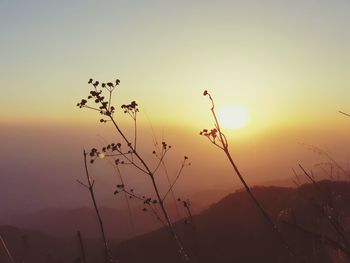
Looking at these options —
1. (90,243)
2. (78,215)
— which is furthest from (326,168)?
(78,215)

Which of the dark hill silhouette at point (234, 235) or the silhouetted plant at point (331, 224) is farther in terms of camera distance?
the dark hill silhouette at point (234, 235)

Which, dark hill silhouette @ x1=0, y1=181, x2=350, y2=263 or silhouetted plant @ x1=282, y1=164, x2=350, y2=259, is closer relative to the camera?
silhouetted plant @ x1=282, y1=164, x2=350, y2=259

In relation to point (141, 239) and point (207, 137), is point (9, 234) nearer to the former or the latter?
point (141, 239)

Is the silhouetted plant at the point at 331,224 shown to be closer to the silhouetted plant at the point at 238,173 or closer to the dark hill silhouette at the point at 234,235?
the silhouetted plant at the point at 238,173

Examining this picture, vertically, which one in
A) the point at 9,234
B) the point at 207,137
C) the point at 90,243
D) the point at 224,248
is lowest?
the point at 207,137

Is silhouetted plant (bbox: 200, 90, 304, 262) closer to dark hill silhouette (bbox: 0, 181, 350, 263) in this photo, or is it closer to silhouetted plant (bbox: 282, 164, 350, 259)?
silhouetted plant (bbox: 282, 164, 350, 259)

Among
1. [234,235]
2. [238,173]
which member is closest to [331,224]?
[238,173]

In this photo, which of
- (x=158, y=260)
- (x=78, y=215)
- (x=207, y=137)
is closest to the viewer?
(x=207, y=137)

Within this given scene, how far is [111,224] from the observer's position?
525 ft

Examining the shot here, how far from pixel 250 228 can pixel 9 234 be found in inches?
2581

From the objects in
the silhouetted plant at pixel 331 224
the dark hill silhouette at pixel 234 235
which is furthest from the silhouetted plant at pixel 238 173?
the dark hill silhouette at pixel 234 235

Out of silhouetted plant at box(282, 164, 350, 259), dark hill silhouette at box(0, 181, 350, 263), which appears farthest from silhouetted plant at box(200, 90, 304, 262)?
dark hill silhouette at box(0, 181, 350, 263)

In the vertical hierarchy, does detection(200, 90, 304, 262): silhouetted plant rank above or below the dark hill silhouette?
below

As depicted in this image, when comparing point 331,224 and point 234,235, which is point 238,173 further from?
point 234,235
